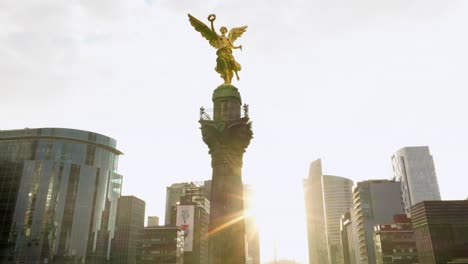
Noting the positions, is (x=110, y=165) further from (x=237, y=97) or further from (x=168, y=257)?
(x=237, y=97)

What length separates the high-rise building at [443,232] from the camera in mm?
118625

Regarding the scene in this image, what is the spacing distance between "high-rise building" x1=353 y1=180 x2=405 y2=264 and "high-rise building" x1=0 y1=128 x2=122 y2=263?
123908mm

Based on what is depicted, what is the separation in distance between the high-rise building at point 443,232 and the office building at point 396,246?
14.5m

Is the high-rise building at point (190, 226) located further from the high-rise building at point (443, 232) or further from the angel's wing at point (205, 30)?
the angel's wing at point (205, 30)

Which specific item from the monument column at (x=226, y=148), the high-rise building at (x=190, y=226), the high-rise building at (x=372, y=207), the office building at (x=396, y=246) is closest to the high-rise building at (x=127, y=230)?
the high-rise building at (x=190, y=226)

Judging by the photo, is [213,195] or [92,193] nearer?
[213,195]

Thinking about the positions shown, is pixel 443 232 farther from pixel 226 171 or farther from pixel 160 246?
pixel 226 171

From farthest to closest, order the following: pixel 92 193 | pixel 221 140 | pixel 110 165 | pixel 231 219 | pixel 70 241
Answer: pixel 110 165 < pixel 92 193 < pixel 70 241 < pixel 221 140 < pixel 231 219

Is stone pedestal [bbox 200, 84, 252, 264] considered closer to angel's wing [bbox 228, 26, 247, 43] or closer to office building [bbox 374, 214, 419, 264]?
angel's wing [bbox 228, 26, 247, 43]

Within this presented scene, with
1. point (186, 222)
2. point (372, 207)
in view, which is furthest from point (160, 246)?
point (372, 207)

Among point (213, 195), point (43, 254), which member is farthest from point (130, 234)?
point (213, 195)

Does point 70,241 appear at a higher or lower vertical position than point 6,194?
lower

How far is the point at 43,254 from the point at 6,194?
989 inches

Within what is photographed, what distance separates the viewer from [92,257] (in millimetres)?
127312
